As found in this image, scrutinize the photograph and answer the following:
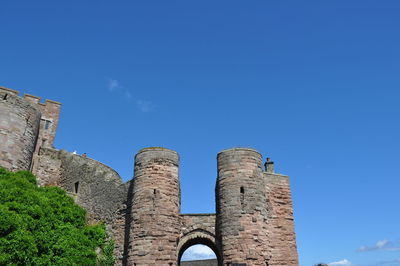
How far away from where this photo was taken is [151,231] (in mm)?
17750

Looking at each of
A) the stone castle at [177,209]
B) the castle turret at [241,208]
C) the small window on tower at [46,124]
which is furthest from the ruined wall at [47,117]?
the castle turret at [241,208]

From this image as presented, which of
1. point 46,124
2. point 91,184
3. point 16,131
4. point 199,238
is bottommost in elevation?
point 199,238

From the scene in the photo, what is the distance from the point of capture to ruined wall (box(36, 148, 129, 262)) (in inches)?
808

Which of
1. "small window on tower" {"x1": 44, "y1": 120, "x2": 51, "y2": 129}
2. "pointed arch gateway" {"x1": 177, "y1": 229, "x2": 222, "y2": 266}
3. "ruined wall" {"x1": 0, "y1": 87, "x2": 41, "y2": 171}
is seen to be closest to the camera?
"pointed arch gateway" {"x1": 177, "y1": 229, "x2": 222, "y2": 266}

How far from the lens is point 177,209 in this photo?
19094 millimetres

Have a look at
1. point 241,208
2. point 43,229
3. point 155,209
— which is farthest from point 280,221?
point 43,229

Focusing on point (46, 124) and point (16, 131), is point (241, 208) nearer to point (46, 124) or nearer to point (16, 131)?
point (16, 131)

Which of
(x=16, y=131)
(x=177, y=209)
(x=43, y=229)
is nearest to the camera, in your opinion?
(x=43, y=229)

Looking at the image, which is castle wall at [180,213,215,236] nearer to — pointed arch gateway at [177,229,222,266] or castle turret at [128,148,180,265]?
pointed arch gateway at [177,229,222,266]

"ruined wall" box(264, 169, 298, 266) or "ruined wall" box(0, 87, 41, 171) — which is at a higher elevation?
"ruined wall" box(0, 87, 41, 171)

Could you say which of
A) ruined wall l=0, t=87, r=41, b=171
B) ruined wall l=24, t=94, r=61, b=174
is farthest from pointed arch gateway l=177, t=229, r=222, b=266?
ruined wall l=24, t=94, r=61, b=174

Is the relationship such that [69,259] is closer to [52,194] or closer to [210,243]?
[52,194]

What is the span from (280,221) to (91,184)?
446 inches

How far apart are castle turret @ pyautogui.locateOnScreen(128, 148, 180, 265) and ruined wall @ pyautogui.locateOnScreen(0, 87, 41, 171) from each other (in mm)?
7725
